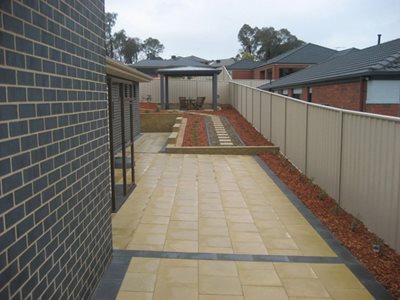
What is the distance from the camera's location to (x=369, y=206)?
5.16 metres

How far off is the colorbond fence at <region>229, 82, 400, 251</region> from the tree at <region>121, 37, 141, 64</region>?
67.2m

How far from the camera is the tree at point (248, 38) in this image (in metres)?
90.1

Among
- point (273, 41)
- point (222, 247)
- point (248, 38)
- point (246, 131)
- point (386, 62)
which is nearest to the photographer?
point (222, 247)

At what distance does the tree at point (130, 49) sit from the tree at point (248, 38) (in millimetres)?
26734

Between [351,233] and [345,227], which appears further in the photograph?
[345,227]

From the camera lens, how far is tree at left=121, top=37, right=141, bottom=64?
73312 mm

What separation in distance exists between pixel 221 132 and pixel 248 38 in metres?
80.9

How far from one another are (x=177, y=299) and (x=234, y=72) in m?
46.2

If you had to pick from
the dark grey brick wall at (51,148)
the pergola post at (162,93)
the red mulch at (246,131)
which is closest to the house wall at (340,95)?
the red mulch at (246,131)

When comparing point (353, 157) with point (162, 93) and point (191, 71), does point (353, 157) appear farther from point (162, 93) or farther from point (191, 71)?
point (162, 93)

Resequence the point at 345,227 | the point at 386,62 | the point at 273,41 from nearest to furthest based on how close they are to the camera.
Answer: the point at 345,227, the point at 386,62, the point at 273,41

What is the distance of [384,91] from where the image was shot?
11266 millimetres

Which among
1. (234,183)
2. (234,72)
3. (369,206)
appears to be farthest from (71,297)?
(234,72)

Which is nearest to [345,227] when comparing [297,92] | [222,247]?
[222,247]
